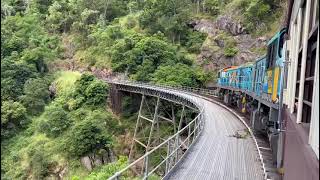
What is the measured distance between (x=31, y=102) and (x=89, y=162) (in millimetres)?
12936

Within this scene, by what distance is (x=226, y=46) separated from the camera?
42.7 m

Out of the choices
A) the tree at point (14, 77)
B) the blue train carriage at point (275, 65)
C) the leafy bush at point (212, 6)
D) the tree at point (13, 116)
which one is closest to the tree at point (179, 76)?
the leafy bush at point (212, 6)

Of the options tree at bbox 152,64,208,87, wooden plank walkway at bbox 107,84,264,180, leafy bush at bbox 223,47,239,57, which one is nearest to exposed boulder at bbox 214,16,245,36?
leafy bush at bbox 223,47,239,57

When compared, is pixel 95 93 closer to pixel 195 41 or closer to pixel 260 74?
pixel 195 41

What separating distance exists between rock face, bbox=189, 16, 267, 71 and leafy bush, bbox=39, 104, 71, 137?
19.7 metres

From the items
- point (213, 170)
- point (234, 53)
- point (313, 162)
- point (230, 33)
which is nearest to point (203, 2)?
point (230, 33)

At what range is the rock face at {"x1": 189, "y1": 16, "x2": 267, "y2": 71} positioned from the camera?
136 ft

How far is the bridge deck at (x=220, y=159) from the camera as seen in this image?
8438 millimetres

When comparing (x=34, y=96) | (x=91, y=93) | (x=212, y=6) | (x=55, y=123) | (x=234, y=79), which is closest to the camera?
(x=234, y=79)

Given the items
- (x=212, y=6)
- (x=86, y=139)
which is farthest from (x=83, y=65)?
(x=86, y=139)

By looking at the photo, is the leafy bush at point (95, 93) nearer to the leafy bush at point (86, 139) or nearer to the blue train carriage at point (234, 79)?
the leafy bush at point (86, 139)

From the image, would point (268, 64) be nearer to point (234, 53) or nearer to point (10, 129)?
point (10, 129)

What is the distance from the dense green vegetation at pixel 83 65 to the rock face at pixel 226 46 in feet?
2.51

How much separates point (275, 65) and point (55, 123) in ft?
71.4
